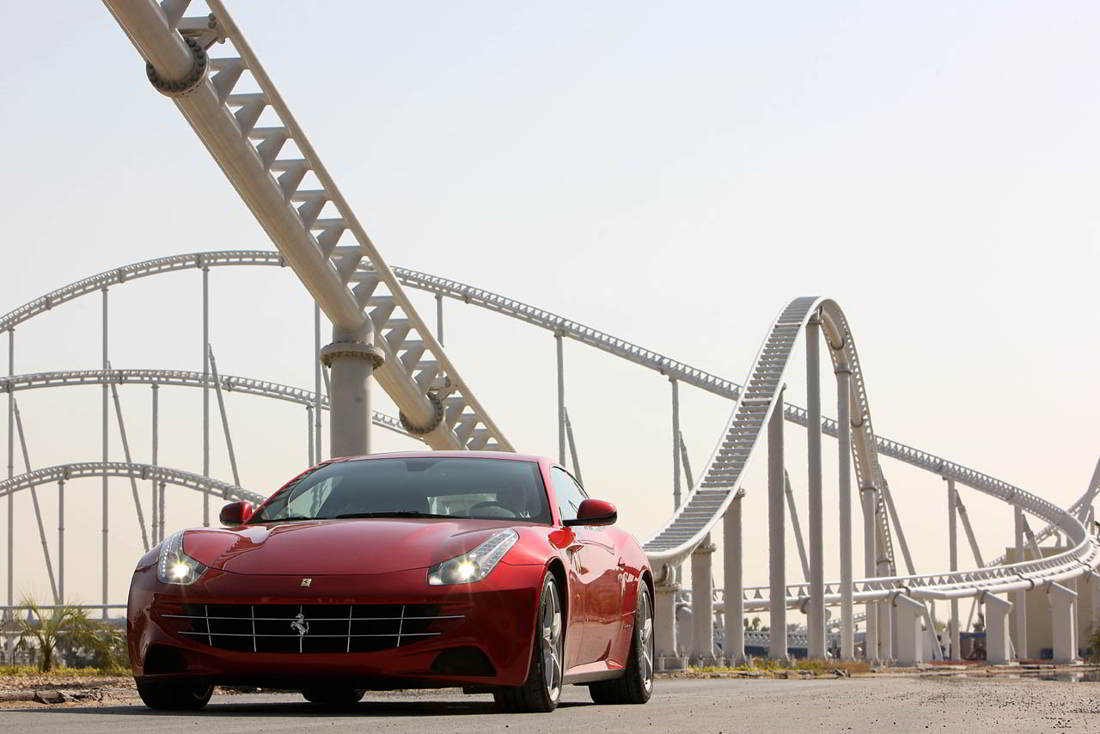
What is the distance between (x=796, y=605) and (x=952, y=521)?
7.80m

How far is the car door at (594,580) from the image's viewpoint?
28.8ft

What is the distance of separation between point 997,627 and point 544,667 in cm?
6048

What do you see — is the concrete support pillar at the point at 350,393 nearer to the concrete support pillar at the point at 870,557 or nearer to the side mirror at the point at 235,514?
the side mirror at the point at 235,514

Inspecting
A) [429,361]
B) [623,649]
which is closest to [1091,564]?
[429,361]

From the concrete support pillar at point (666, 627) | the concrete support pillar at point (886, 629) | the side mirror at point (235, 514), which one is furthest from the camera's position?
the concrete support pillar at point (886, 629)

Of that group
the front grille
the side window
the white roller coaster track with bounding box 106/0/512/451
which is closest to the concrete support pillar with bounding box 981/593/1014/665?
the white roller coaster track with bounding box 106/0/512/451

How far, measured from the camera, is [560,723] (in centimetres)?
743

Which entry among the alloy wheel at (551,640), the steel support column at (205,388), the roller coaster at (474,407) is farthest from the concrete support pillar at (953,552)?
the alloy wheel at (551,640)

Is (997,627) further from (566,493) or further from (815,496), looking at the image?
(566,493)

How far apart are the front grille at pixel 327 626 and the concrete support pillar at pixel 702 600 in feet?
108

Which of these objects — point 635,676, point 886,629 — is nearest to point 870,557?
point 886,629

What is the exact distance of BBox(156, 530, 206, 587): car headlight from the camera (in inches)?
305

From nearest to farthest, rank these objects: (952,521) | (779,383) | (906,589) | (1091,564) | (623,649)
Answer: (623,649) → (779,383) → (906,589) → (952,521) → (1091,564)

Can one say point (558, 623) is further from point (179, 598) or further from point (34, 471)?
point (34, 471)
